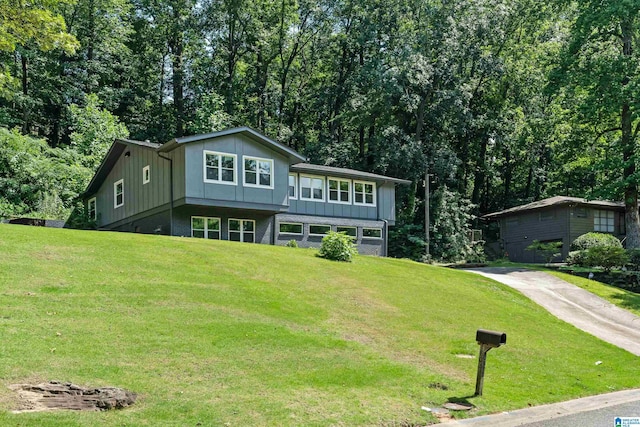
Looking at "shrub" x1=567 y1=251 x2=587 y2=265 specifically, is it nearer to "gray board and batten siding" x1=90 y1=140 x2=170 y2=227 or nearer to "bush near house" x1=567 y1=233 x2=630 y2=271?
"bush near house" x1=567 y1=233 x2=630 y2=271

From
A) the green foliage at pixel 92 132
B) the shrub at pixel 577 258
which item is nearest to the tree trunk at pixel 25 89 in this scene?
the green foliage at pixel 92 132

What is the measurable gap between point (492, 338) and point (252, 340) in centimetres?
461

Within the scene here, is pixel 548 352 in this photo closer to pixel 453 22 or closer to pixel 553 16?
pixel 453 22

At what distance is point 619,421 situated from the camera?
27.6 feet

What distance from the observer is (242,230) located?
29094 mm

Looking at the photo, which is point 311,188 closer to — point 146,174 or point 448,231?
point 146,174

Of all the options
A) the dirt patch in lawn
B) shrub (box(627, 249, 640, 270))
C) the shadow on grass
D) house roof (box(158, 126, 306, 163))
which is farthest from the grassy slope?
shrub (box(627, 249, 640, 270))

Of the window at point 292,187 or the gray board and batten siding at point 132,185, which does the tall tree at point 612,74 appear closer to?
the window at point 292,187

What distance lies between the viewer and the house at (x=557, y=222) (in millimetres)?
38375

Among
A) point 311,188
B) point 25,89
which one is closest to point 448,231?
point 311,188

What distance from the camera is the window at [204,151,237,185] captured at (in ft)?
87.5

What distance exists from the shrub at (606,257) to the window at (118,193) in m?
26.4

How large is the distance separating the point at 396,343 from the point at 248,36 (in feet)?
144

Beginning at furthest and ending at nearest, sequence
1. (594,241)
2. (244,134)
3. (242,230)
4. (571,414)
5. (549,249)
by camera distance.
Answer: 1. (549,249)
2. (594,241)
3. (242,230)
4. (244,134)
5. (571,414)
